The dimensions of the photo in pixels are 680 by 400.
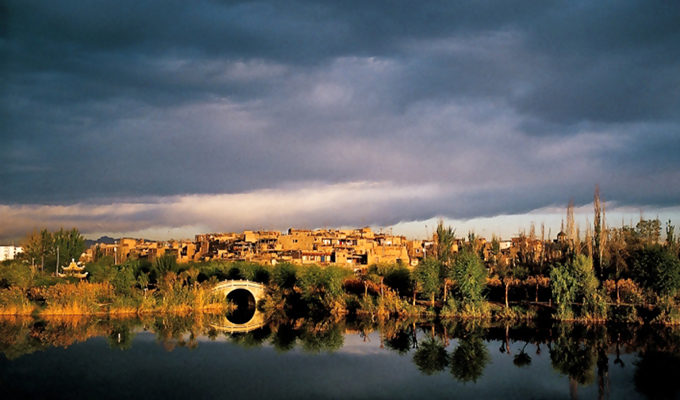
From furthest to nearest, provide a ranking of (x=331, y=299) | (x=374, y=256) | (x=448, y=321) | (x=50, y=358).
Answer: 1. (x=374, y=256)
2. (x=331, y=299)
3. (x=448, y=321)
4. (x=50, y=358)

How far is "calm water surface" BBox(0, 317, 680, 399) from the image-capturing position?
21.3 m

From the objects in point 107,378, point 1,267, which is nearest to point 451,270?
point 107,378

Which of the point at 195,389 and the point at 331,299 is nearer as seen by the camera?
the point at 195,389

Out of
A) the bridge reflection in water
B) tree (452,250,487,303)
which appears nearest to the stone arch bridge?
the bridge reflection in water

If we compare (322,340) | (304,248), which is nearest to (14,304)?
(322,340)

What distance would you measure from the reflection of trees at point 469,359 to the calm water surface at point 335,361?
0.16ft

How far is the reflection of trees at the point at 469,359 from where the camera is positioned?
2389 cm

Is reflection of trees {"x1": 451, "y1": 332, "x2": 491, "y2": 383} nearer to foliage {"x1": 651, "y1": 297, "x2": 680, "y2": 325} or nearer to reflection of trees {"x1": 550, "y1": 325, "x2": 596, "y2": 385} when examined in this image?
reflection of trees {"x1": 550, "y1": 325, "x2": 596, "y2": 385}

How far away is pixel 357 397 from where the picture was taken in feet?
67.1

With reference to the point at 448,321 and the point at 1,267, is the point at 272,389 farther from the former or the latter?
the point at 1,267

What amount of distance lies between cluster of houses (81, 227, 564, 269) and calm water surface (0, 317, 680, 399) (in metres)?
32.4

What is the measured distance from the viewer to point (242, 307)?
4981cm

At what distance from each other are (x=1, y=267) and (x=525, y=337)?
119 feet

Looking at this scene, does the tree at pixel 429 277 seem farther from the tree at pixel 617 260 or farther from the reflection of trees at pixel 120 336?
the reflection of trees at pixel 120 336
